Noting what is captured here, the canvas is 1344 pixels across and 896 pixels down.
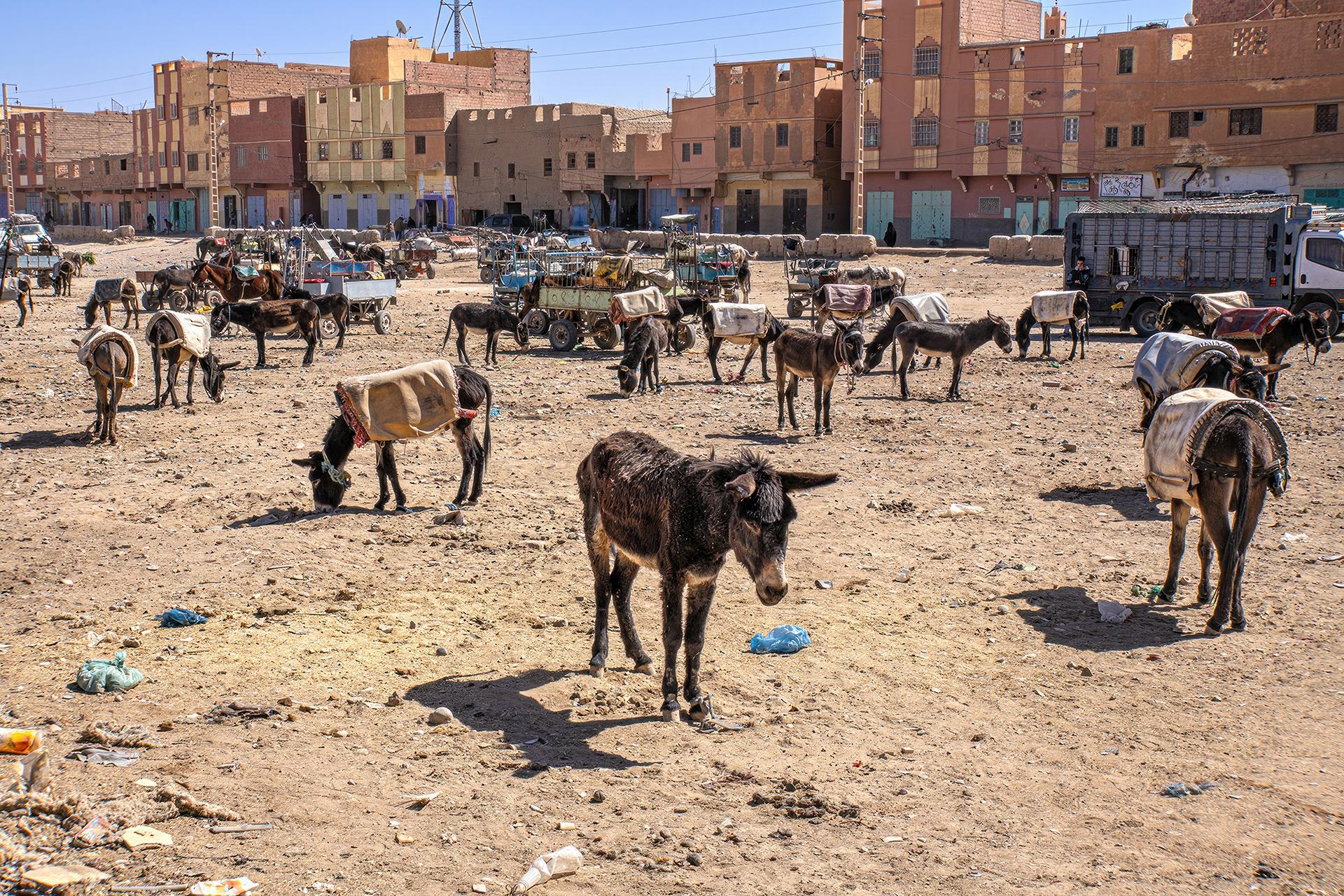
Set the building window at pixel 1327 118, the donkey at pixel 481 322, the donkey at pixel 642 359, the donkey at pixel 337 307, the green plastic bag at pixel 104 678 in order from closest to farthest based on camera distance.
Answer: the green plastic bag at pixel 104 678 → the donkey at pixel 642 359 → the donkey at pixel 481 322 → the donkey at pixel 337 307 → the building window at pixel 1327 118

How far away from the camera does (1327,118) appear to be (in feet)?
152

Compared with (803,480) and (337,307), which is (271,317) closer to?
(337,307)

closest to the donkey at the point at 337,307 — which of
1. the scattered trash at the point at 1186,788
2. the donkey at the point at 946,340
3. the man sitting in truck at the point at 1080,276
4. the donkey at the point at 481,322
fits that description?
the donkey at the point at 481,322

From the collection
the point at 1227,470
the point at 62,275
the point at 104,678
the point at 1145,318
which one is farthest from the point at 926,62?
the point at 104,678

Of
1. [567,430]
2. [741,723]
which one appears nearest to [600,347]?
[567,430]

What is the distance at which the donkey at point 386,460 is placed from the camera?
1193 centimetres

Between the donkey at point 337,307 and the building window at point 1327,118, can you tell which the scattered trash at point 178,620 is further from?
the building window at point 1327,118

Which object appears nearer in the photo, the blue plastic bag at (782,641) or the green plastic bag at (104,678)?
the green plastic bag at (104,678)

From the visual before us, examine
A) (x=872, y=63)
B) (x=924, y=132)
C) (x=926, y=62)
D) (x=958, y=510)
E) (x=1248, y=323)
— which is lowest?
(x=958, y=510)

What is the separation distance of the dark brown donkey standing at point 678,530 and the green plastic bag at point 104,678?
9.08 ft

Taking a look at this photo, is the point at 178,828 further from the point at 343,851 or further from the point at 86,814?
the point at 343,851

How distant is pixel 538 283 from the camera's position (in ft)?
87.7

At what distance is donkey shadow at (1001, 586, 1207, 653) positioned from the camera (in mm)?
8594

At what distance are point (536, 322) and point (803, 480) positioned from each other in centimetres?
2046
